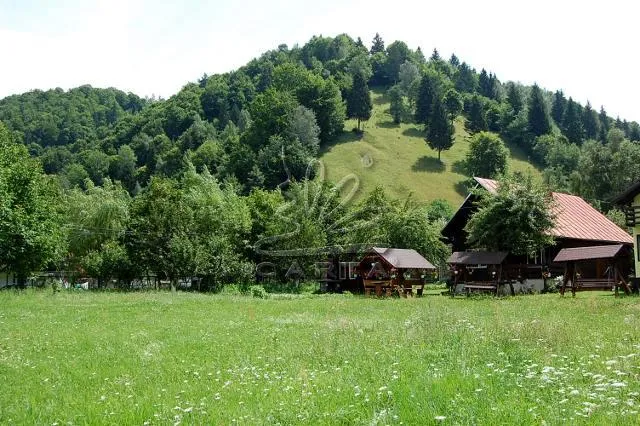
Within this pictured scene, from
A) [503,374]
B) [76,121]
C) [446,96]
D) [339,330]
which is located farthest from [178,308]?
[76,121]

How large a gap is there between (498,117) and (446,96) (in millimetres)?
16059

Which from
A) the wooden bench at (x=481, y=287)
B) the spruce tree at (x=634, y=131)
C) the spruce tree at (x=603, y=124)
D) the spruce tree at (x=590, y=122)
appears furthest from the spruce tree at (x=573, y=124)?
the wooden bench at (x=481, y=287)

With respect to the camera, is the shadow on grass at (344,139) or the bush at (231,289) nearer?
the bush at (231,289)

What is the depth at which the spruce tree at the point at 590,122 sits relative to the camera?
15862 centimetres

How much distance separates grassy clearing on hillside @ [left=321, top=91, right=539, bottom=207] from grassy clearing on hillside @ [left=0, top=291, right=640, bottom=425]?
8225cm

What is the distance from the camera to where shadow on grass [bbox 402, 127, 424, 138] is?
136875 millimetres

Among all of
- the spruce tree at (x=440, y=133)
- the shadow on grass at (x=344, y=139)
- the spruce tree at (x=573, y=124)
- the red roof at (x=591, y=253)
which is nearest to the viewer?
the red roof at (x=591, y=253)

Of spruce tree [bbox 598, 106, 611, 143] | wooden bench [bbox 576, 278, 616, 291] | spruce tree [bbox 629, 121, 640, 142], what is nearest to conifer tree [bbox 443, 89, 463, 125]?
spruce tree [bbox 598, 106, 611, 143]

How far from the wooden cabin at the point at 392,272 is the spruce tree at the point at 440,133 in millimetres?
83414

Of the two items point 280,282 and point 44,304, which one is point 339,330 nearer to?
point 44,304

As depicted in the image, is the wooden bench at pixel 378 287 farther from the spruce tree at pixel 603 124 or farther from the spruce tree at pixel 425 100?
the spruce tree at pixel 603 124

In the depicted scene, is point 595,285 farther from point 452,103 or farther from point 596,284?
point 452,103

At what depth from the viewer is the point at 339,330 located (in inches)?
629

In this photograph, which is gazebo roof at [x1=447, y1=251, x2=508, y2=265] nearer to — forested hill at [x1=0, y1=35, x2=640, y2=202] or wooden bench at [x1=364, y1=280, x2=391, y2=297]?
wooden bench at [x1=364, y1=280, x2=391, y2=297]
